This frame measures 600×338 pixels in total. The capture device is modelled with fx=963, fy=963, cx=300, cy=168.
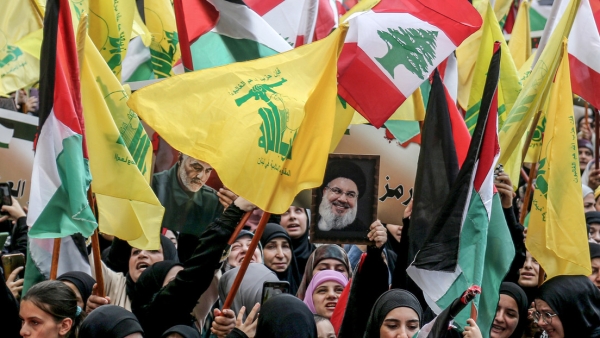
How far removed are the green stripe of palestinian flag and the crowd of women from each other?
126 cm

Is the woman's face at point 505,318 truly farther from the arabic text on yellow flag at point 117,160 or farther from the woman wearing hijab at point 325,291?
the arabic text on yellow flag at point 117,160

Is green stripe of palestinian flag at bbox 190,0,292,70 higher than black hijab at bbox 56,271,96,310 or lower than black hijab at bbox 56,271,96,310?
higher

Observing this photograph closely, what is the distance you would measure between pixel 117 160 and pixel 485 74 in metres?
3.06

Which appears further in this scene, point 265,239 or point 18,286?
point 265,239

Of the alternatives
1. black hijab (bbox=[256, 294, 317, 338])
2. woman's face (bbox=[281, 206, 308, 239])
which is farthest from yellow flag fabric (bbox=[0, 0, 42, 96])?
black hijab (bbox=[256, 294, 317, 338])

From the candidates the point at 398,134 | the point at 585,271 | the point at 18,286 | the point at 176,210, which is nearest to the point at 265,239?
the point at 176,210

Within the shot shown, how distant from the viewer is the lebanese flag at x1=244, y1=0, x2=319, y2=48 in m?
A: 7.10

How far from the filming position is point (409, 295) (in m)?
5.03

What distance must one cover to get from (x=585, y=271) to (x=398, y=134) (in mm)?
1697

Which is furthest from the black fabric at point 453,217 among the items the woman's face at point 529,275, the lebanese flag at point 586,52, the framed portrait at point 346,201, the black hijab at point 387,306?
the lebanese flag at point 586,52

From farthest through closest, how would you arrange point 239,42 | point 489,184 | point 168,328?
1. point 239,42
2. point 168,328
3. point 489,184

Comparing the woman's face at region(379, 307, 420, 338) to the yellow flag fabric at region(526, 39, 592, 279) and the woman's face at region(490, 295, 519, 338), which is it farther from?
the yellow flag fabric at region(526, 39, 592, 279)

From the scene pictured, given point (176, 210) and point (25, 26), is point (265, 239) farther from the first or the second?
point (25, 26)

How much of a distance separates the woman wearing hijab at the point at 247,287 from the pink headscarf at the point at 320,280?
1.47 ft
